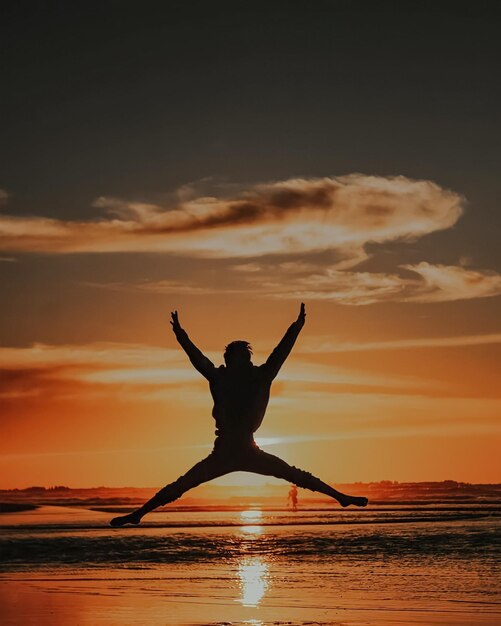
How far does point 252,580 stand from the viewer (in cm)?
2212

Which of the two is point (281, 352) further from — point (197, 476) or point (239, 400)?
point (197, 476)

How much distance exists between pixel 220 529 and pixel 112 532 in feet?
16.4

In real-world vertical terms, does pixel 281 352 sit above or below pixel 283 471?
above

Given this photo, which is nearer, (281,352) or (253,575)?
(281,352)

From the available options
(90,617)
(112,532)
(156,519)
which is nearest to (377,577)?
(90,617)

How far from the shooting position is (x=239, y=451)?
948cm

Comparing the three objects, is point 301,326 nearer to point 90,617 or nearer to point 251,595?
point 90,617

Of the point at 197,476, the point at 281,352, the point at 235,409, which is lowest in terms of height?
the point at 197,476

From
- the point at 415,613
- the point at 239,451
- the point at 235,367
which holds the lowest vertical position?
the point at 415,613

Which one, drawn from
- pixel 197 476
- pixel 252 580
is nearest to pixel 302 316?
pixel 197 476

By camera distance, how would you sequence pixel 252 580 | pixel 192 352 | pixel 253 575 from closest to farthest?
pixel 192 352 → pixel 252 580 → pixel 253 575

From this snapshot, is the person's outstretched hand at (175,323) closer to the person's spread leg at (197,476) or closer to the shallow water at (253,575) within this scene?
the person's spread leg at (197,476)

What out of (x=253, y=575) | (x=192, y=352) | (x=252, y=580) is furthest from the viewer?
(x=253, y=575)

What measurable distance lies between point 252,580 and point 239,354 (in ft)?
44.7
